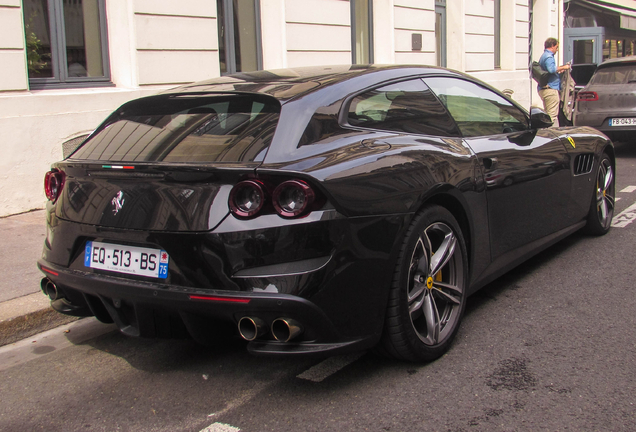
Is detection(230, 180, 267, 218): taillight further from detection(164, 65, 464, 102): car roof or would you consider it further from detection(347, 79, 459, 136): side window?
detection(347, 79, 459, 136): side window

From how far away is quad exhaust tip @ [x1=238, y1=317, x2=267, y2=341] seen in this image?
2.70m

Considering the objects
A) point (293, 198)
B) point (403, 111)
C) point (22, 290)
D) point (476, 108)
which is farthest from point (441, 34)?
point (293, 198)

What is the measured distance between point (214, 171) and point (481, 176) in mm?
1655

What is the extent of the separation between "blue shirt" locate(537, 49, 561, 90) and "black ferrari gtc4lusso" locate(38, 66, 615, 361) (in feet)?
32.0

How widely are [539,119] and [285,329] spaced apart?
271 cm

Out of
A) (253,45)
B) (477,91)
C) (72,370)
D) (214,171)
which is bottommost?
(72,370)

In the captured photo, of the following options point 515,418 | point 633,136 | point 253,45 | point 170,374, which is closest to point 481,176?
point 515,418

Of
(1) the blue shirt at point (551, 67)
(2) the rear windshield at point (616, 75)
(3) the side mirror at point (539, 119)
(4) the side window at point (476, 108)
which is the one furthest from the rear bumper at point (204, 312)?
(1) the blue shirt at point (551, 67)

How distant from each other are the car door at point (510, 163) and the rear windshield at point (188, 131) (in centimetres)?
131

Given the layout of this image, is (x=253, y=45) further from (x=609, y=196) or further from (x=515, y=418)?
(x=515, y=418)

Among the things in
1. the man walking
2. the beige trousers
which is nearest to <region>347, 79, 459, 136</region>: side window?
the man walking

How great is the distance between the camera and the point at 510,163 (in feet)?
13.4

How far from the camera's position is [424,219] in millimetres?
3174

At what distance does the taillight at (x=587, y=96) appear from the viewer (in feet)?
38.3
